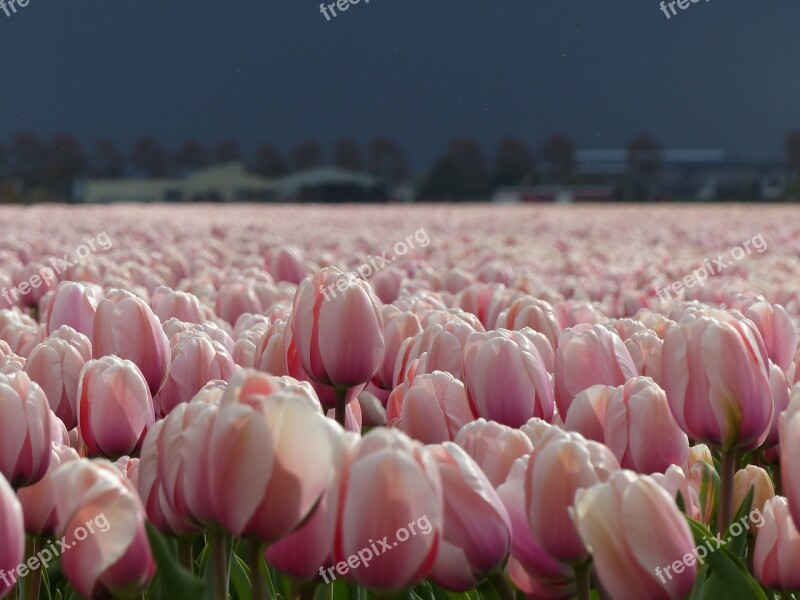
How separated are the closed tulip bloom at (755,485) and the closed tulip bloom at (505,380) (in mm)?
316

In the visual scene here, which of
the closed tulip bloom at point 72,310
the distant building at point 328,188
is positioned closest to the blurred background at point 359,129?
the distant building at point 328,188

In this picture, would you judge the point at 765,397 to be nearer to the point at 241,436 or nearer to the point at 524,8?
the point at 241,436

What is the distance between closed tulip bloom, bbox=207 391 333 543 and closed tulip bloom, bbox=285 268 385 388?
697mm

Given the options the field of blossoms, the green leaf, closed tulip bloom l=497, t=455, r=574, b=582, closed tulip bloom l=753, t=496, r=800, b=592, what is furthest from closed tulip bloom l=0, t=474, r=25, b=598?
closed tulip bloom l=753, t=496, r=800, b=592

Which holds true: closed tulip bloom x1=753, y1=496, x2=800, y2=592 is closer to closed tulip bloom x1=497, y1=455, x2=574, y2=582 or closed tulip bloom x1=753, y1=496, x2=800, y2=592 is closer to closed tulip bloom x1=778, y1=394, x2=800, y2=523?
Answer: closed tulip bloom x1=778, y1=394, x2=800, y2=523

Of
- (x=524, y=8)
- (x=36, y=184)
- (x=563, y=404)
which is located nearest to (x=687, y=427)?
(x=563, y=404)

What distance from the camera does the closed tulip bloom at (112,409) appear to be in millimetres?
1583

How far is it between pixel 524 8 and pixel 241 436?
70439mm

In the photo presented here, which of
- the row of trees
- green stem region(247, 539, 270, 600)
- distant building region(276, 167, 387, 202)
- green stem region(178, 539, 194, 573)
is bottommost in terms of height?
distant building region(276, 167, 387, 202)

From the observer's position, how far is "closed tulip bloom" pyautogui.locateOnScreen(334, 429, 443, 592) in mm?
958

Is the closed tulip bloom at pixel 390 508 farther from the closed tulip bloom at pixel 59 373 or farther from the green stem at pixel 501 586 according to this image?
the closed tulip bloom at pixel 59 373

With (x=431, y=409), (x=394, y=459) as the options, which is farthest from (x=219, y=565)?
(x=431, y=409)

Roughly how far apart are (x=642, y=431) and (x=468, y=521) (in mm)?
458

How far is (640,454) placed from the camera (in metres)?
1.44
